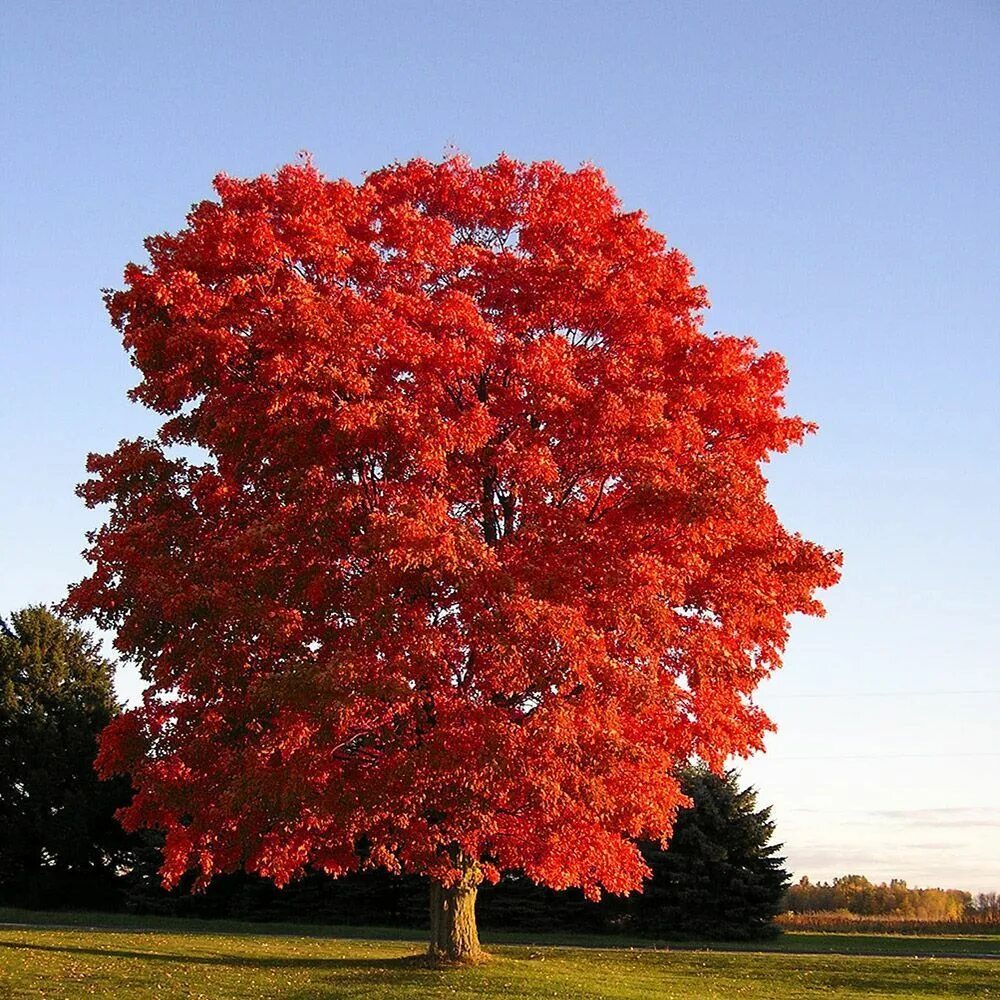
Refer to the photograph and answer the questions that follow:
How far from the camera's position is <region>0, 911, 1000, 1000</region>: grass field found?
23.3 m

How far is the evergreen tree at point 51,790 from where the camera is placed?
57.4 m

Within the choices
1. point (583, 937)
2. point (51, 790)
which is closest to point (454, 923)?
point (583, 937)

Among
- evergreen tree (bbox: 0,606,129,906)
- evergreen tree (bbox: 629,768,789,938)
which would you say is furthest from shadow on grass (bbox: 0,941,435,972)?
evergreen tree (bbox: 0,606,129,906)

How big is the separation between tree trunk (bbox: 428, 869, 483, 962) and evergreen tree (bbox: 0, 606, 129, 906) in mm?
34689

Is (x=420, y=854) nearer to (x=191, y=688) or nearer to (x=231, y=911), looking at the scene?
(x=191, y=688)

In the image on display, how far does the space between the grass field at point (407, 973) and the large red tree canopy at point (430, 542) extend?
7.36ft

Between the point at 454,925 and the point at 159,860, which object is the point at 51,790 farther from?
the point at 454,925

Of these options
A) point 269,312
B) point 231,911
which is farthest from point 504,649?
point 231,911

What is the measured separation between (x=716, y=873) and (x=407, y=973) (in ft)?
79.6

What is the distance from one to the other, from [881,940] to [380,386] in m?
34.1

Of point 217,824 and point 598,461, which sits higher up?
point 598,461

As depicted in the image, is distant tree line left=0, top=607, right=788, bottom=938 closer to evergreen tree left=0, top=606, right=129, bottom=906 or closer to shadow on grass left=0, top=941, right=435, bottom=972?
evergreen tree left=0, top=606, right=129, bottom=906

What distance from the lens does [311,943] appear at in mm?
36094

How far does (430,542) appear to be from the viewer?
20.8 m
